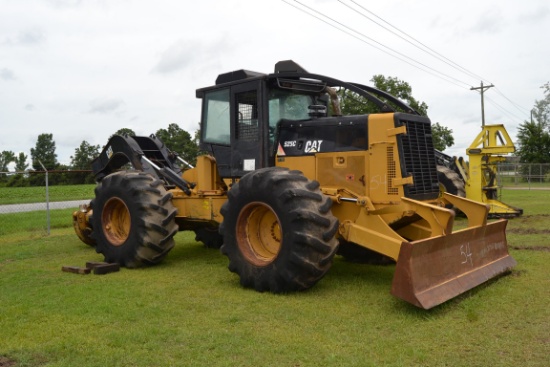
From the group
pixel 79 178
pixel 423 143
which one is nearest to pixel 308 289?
pixel 423 143

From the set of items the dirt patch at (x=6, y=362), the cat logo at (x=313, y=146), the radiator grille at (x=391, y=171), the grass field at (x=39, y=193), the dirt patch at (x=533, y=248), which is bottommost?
the dirt patch at (x=6, y=362)

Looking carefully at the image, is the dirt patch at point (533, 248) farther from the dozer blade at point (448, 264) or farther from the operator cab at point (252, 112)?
the operator cab at point (252, 112)

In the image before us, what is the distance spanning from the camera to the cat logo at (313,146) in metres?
7.54

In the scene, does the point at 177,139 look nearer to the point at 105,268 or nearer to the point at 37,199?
the point at 37,199

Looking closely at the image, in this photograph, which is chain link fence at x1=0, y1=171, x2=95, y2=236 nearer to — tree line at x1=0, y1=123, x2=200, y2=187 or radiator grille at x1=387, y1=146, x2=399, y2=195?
tree line at x1=0, y1=123, x2=200, y2=187

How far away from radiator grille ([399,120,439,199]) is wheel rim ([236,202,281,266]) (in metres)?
1.84

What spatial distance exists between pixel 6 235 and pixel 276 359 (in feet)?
38.5

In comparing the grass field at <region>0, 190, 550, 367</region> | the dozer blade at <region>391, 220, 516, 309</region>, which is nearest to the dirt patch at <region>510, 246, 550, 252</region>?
the grass field at <region>0, 190, 550, 367</region>

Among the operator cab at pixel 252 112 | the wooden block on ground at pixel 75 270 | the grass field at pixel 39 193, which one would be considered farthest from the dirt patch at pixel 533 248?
the grass field at pixel 39 193

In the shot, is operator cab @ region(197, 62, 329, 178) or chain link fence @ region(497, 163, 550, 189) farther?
chain link fence @ region(497, 163, 550, 189)

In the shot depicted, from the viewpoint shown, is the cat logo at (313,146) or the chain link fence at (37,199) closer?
the cat logo at (313,146)

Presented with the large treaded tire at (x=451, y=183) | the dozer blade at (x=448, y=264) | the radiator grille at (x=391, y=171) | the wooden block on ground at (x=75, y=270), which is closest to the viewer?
the dozer blade at (x=448, y=264)

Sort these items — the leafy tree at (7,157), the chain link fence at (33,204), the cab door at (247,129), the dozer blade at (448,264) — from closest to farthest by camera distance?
the dozer blade at (448,264) → the cab door at (247,129) → the chain link fence at (33,204) → the leafy tree at (7,157)

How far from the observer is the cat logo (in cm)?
754
